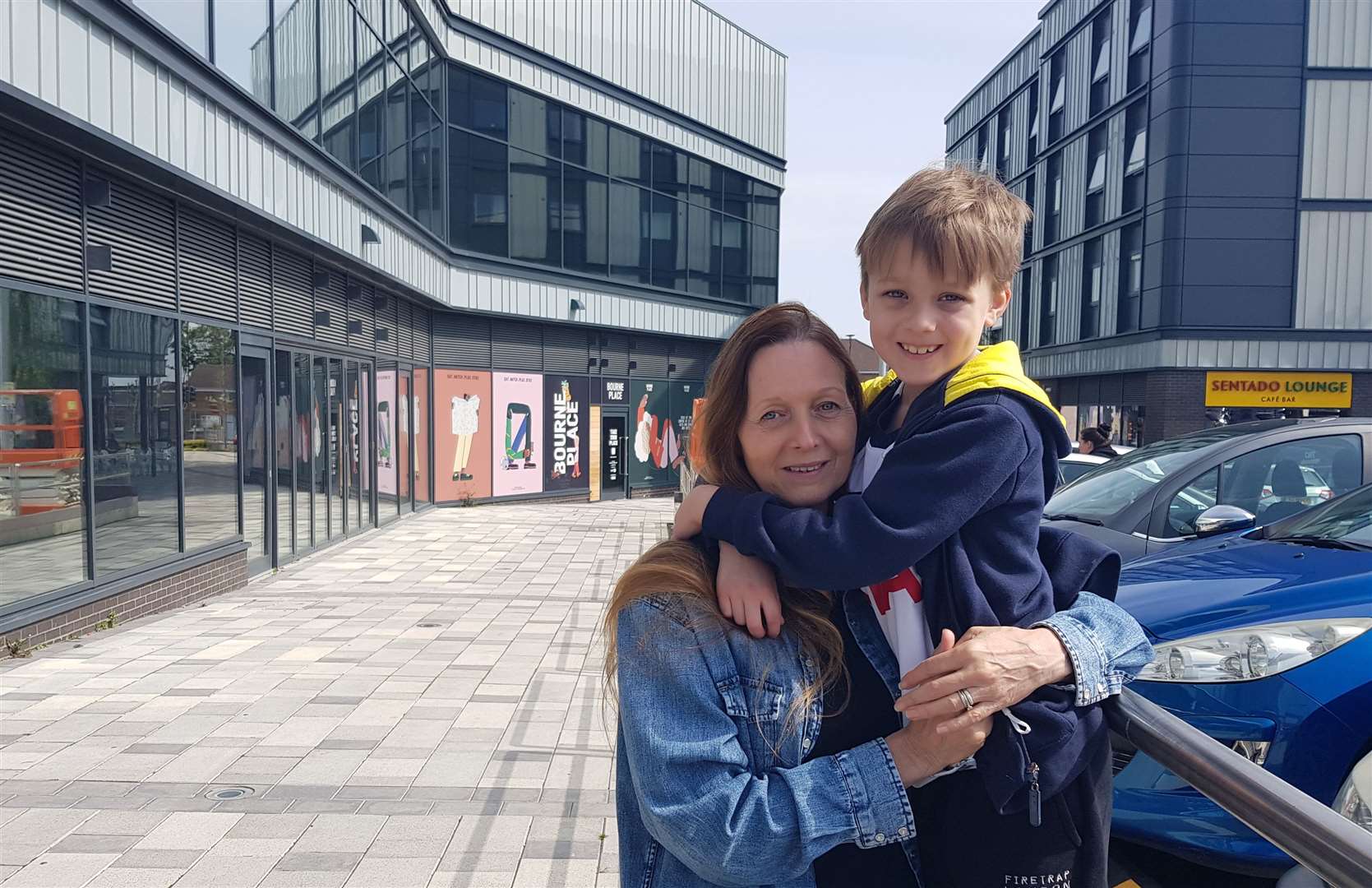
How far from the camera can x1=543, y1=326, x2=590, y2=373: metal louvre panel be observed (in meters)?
22.3

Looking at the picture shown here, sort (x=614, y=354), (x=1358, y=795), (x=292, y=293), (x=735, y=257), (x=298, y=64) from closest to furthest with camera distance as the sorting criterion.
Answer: (x=1358, y=795), (x=298, y=64), (x=292, y=293), (x=614, y=354), (x=735, y=257)

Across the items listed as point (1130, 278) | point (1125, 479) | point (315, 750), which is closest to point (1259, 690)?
point (1125, 479)

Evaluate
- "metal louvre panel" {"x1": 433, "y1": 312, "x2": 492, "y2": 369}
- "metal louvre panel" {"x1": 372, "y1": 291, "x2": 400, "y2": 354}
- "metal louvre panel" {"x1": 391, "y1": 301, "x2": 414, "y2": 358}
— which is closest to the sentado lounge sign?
"metal louvre panel" {"x1": 433, "y1": 312, "x2": 492, "y2": 369}

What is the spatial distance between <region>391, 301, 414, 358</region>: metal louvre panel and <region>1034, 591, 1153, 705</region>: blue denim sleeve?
16.5m

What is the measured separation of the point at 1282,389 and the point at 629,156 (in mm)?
18586

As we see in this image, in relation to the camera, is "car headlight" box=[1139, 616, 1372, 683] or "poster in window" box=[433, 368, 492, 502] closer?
"car headlight" box=[1139, 616, 1372, 683]

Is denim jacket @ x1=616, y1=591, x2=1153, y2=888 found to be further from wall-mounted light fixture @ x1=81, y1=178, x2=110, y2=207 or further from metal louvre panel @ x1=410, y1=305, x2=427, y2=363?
metal louvre panel @ x1=410, y1=305, x2=427, y2=363

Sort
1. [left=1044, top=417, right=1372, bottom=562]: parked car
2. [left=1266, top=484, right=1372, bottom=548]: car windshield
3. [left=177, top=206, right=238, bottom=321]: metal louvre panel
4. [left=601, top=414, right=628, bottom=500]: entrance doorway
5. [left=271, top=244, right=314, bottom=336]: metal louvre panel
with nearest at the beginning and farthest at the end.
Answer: [left=1266, top=484, right=1372, bottom=548]: car windshield, [left=1044, top=417, right=1372, bottom=562]: parked car, [left=177, top=206, right=238, bottom=321]: metal louvre panel, [left=271, top=244, right=314, bottom=336]: metal louvre panel, [left=601, top=414, right=628, bottom=500]: entrance doorway

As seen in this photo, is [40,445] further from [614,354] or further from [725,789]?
[614,354]

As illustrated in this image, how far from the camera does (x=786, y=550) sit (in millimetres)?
1392

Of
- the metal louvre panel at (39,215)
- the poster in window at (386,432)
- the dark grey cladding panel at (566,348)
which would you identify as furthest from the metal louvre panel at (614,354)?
the metal louvre panel at (39,215)

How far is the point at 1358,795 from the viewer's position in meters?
2.37

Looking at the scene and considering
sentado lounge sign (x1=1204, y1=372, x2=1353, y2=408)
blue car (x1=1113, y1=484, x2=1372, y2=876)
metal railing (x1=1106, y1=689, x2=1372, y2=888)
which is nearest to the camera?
metal railing (x1=1106, y1=689, x2=1372, y2=888)

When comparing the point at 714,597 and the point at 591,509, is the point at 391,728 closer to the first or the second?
the point at 714,597
